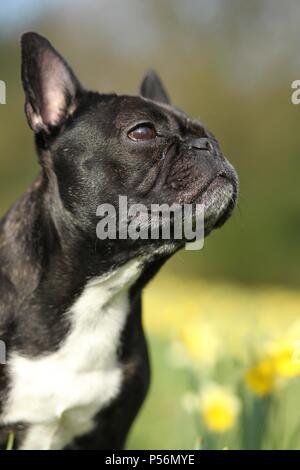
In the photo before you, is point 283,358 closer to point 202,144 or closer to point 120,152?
point 202,144

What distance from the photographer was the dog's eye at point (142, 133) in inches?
120

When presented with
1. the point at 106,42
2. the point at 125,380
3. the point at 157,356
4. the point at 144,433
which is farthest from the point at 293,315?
the point at 106,42

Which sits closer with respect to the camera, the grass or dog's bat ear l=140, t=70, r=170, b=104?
the grass

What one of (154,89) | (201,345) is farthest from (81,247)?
(154,89)

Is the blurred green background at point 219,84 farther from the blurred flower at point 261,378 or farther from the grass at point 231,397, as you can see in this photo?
the blurred flower at point 261,378

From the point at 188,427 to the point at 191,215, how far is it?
1189 mm

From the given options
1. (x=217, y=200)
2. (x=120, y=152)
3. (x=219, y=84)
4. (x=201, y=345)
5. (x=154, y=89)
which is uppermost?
(x=219, y=84)

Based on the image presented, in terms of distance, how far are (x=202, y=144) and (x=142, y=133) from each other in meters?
0.24

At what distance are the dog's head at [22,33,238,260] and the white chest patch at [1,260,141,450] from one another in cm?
32

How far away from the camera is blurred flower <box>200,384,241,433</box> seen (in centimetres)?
334

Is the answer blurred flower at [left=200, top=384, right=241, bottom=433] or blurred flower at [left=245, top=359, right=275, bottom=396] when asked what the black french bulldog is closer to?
blurred flower at [left=200, top=384, right=241, bottom=433]

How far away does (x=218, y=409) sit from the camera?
11.0 ft

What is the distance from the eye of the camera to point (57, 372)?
3.14m
